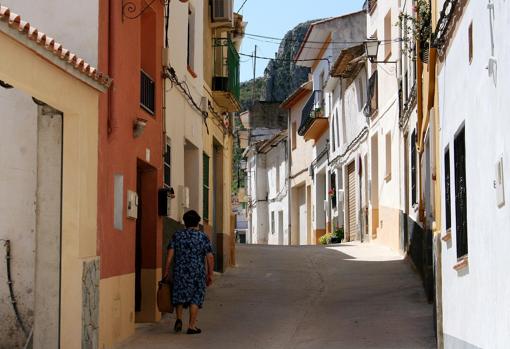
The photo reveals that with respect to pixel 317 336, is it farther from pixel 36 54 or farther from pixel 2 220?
pixel 36 54

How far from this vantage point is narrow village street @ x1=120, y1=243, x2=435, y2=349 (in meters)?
12.4

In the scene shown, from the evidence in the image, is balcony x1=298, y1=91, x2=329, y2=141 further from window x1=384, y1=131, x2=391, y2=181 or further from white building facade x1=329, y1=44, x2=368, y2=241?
window x1=384, y1=131, x2=391, y2=181

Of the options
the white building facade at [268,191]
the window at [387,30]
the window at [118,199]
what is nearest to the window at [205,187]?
the window at [387,30]

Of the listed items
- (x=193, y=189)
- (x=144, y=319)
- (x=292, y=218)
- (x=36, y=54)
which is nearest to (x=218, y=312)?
(x=144, y=319)

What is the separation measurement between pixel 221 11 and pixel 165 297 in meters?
9.35

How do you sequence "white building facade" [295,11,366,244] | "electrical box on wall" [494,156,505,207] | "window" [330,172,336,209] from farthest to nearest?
"white building facade" [295,11,366,244], "window" [330,172,336,209], "electrical box on wall" [494,156,505,207]

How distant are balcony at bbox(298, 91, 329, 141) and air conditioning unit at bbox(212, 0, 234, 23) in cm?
1659

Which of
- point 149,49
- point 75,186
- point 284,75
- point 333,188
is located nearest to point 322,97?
point 333,188

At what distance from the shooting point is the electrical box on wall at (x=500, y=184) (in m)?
6.85

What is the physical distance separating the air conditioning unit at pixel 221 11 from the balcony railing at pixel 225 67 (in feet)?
1.98

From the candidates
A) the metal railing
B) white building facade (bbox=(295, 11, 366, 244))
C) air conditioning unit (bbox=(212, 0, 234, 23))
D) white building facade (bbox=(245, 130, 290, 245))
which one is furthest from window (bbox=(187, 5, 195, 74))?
white building facade (bbox=(245, 130, 290, 245))

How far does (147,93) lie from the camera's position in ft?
46.5

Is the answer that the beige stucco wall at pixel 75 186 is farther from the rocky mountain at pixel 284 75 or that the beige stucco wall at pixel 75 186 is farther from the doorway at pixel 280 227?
the rocky mountain at pixel 284 75

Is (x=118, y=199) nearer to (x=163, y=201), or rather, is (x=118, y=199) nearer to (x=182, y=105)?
(x=163, y=201)
